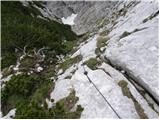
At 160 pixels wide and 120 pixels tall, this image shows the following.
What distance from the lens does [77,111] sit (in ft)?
53.3

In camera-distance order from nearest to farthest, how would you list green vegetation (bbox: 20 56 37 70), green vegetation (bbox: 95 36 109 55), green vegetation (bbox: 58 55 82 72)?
green vegetation (bbox: 95 36 109 55) → green vegetation (bbox: 58 55 82 72) → green vegetation (bbox: 20 56 37 70)

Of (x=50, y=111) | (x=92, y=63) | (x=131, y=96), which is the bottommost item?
(x=131, y=96)

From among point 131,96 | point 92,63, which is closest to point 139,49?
point 92,63

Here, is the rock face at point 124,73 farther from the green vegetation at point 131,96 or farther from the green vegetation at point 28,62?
the green vegetation at point 28,62

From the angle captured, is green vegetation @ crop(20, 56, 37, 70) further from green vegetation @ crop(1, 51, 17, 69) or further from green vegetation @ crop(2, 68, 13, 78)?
green vegetation @ crop(1, 51, 17, 69)

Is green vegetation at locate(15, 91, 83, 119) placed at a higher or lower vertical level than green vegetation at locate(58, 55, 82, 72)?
lower

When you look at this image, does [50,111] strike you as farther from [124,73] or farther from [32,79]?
[32,79]

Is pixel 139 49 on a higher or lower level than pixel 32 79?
lower

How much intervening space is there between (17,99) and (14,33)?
13.6 meters

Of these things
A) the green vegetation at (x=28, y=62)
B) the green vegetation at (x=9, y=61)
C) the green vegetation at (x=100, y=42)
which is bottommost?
the green vegetation at (x=100, y=42)

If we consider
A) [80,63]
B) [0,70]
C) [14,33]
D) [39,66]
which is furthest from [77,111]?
[14,33]

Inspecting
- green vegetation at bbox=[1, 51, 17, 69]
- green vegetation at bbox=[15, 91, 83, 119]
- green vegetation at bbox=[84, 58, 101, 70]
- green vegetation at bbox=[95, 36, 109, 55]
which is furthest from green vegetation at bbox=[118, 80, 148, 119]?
green vegetation at bbox=[1, 51, 17, 69]

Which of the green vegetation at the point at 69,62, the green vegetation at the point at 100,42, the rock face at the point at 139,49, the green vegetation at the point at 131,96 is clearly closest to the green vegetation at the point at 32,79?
the green vegetation at the point at 69,62

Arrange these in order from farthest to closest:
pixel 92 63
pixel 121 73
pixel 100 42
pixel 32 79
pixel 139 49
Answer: pixel 100 42, pixel 32 79, pixel 92 63, pixel 139 49, pixel 121 73
